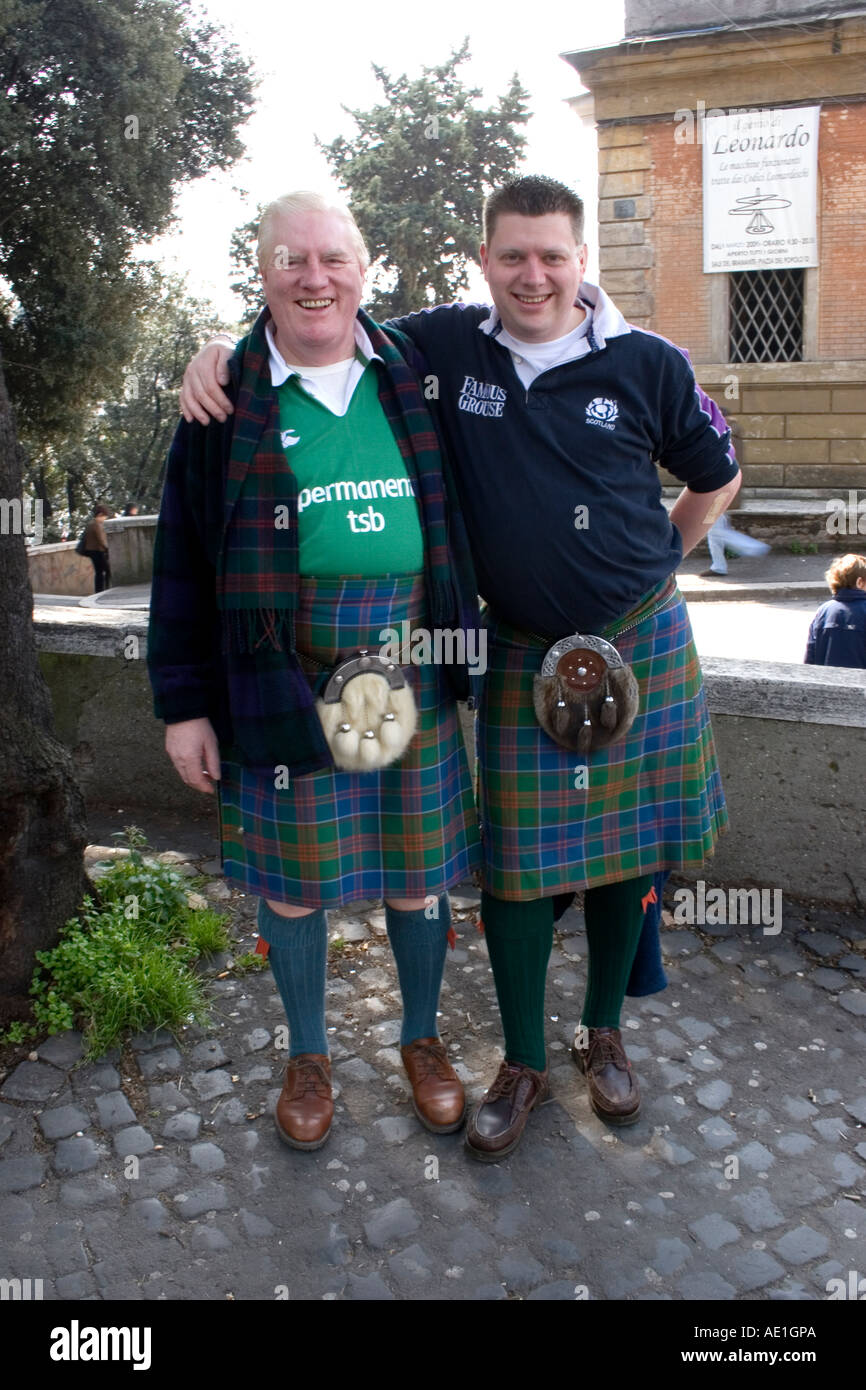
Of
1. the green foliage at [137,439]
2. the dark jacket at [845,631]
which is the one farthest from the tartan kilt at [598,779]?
the green foliage at [137,439]

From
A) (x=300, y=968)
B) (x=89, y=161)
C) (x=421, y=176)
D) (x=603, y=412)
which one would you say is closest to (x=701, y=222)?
(x=89, y=161)

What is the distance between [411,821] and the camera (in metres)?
2.57

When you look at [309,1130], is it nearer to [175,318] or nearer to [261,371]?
[261,371]

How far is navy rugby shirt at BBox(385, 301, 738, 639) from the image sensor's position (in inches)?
94.3

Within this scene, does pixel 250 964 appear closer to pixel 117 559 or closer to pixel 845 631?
pixel 845 631

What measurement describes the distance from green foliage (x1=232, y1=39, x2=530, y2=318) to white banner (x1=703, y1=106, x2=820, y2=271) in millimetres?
16913

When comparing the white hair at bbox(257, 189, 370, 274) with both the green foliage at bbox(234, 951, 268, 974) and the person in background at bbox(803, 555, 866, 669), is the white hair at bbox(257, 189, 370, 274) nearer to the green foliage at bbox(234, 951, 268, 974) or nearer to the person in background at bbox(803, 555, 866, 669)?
the green foliage at bbox(234, 951, 268, 974)

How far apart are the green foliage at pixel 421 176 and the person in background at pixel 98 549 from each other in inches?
589

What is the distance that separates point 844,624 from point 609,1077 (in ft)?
10.3

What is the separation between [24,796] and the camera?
9.95 ft

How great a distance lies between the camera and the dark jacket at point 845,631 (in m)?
5.18

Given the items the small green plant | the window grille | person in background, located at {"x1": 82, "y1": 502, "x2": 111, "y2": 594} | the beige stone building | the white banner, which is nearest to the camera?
the small green plant

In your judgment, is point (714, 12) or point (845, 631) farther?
point (714, 12)

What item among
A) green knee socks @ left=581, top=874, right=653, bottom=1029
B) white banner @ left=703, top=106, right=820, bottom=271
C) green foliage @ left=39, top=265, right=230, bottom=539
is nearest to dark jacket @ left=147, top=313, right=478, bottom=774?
green knee socks @ left=581, top=874, right=653, bottom=1029
